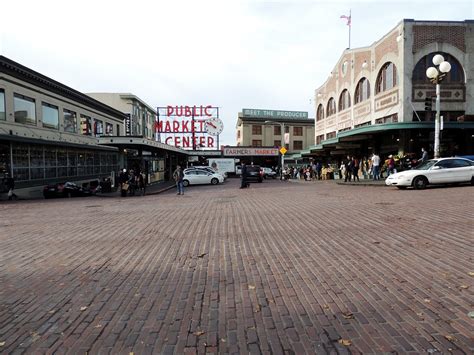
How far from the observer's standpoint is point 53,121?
25.8 metres

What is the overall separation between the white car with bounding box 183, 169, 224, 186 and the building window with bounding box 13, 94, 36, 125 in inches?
482

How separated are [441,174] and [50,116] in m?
26.2

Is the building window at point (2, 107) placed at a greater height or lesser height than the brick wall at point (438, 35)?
lesser

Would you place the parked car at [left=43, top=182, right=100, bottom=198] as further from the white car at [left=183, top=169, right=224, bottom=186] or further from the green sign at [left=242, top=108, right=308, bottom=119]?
the green sign at [left=242, top=108, right=308, bottom=119]

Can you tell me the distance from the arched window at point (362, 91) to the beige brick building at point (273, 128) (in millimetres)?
29250

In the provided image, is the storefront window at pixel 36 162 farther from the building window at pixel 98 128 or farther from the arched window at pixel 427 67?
the arched window at pixel 427 67

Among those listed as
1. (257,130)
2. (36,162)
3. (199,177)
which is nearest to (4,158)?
(36,162)

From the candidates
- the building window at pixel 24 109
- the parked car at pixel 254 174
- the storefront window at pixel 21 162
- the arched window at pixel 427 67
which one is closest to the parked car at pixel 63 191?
the storefront window at pixel 21 162

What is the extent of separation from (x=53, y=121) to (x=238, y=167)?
2687 cm

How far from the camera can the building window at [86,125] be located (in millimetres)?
30656

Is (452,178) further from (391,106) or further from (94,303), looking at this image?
(94,303)

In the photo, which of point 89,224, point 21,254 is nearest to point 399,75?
point 89,224

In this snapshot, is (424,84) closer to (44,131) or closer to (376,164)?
(376,164)

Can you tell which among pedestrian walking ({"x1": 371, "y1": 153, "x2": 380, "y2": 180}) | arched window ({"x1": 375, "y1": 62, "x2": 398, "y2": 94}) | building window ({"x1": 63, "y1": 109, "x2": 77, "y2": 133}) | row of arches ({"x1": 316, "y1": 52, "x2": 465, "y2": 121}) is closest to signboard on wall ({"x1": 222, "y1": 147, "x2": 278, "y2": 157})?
row of arches ({"x1": 316, "y1": 52, "x2": 465, "y2": 121})
